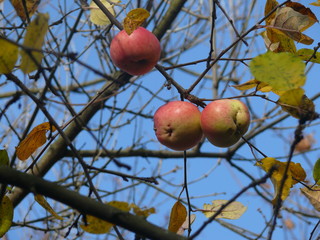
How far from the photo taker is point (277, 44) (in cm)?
122

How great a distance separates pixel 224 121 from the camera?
1.12 metres

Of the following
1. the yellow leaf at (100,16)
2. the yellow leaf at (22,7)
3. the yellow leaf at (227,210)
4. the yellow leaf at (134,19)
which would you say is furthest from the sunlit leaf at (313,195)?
the yellow leaf at (22,7)

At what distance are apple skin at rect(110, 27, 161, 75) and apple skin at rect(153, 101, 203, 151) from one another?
5.7 inches

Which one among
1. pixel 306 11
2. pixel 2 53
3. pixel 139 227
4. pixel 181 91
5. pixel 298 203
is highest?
pixel 298 203

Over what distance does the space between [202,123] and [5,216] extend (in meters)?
0.62

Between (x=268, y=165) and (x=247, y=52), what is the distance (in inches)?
72.6

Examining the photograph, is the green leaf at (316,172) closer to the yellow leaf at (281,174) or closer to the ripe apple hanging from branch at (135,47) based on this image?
the yellow leaf at (281,174)

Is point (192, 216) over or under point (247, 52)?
under

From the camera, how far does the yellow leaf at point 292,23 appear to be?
1146 millimetres

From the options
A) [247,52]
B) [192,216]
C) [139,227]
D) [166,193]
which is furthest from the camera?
[247,52]

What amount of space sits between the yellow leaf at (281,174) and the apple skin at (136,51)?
0.43 m

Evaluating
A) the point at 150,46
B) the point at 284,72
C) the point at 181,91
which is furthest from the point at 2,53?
the point at 284,72

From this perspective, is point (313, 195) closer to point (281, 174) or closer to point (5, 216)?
point (281, 174)

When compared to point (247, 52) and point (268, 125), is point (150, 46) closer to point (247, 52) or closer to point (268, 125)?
point (268, 125)
